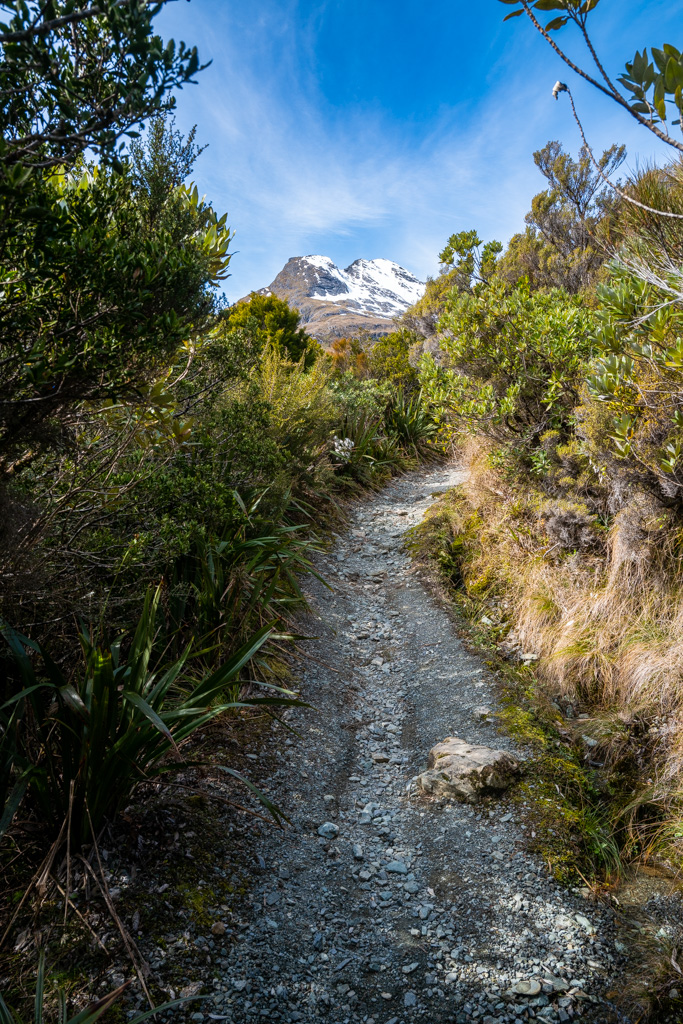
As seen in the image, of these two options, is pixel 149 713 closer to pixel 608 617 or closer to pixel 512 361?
pixel 608 617

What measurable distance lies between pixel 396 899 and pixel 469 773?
0.82m

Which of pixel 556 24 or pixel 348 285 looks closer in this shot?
pixel 556 24

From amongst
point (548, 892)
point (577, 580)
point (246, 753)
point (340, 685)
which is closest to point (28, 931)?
point (246, 753)

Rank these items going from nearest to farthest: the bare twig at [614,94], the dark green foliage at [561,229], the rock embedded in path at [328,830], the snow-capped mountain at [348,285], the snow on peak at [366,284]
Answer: the bare twig at [614,94], the rock embedded in path at [328,830], the dark green foliage at [561,229], the snow-capped mountain at [348,285], the snow on peak at [366,284]

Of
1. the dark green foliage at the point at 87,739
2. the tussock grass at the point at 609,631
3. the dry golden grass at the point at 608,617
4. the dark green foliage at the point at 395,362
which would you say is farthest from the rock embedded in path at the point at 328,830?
the dark green foliage at the point at 395,362

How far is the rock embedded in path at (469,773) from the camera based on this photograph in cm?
311

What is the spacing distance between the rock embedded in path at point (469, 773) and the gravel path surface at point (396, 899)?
0.28 ft

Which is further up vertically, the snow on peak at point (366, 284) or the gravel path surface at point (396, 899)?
the snow on peak at point (366, 284)

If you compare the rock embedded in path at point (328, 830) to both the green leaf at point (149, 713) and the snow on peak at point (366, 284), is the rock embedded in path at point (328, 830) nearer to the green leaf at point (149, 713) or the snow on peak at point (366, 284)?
the green leaf at point (149, 713)

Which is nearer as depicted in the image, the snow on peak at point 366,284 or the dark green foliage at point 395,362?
the dark green foliage at point 395,362

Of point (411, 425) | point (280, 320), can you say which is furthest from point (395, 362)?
point (280, 320)

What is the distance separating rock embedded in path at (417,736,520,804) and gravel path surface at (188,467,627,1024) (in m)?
0.08

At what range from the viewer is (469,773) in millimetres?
3141

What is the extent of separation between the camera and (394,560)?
6.49 meters
